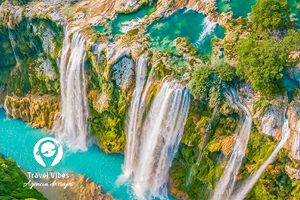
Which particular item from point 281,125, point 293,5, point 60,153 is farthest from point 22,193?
point 293,5

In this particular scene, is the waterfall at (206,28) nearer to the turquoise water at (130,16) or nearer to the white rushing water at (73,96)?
the turquoise water at (130,16)

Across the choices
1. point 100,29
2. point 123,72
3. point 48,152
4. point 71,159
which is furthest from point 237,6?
point 48,152

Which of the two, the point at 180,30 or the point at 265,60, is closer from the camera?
the point at 265,60

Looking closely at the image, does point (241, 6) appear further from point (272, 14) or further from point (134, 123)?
point (134, 123)

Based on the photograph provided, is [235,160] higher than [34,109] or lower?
higher

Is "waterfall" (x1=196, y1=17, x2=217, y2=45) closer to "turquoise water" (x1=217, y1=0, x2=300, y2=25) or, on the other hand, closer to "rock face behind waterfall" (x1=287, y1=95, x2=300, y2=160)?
"turquoise water" (x1=217, y1=0, x2=300, y2=25)

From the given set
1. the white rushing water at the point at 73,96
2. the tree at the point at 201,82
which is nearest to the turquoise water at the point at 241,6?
the tree at the point at 201,82
